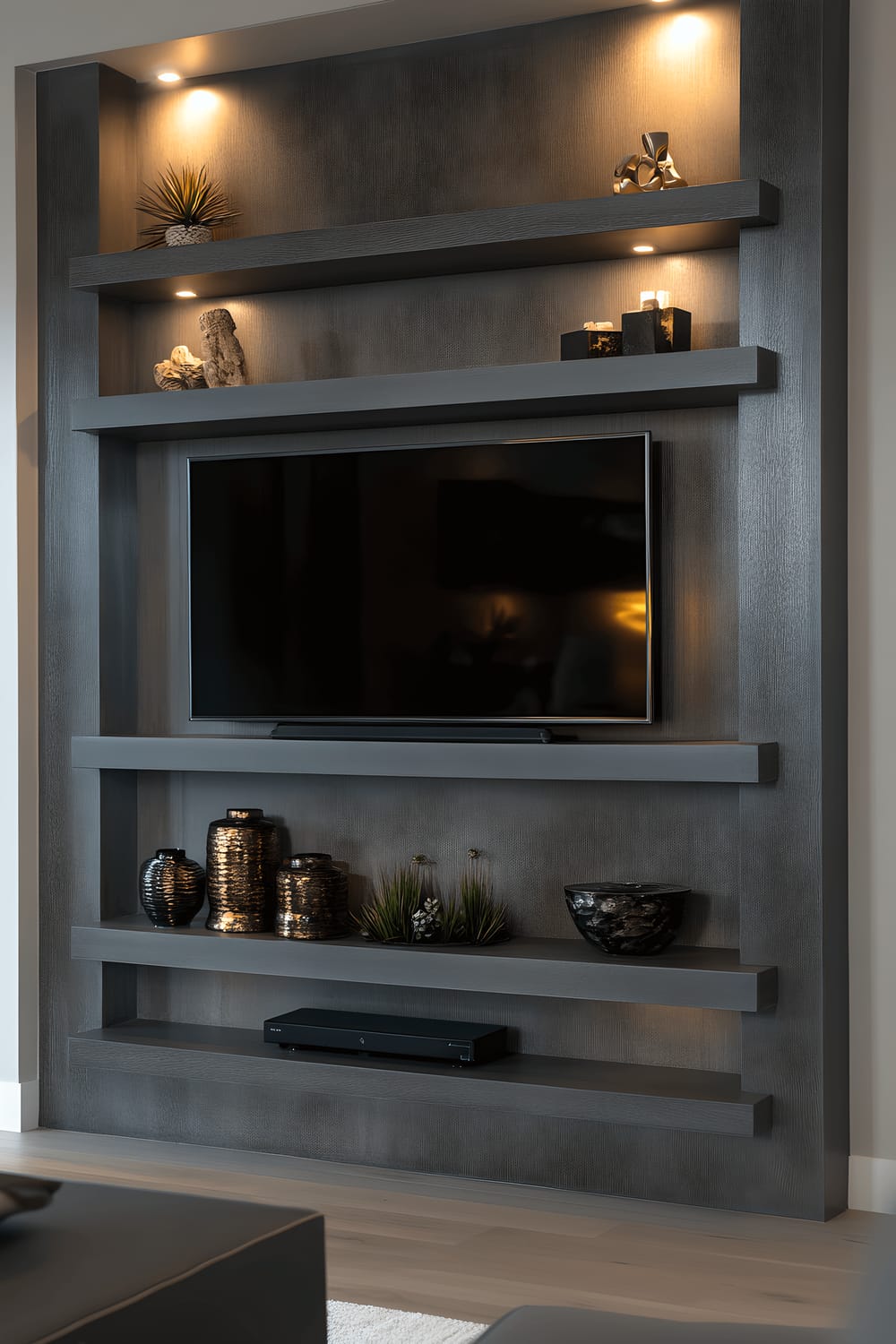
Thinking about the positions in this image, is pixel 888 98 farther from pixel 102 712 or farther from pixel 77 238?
pixel 102 712

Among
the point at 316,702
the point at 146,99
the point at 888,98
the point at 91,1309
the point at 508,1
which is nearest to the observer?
the point at 91,1309

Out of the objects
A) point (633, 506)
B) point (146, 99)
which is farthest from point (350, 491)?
point (146, 99)

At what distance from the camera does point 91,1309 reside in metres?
1.69

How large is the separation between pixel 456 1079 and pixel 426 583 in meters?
1.24

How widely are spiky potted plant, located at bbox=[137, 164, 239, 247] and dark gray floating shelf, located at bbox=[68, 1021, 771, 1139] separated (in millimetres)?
2151

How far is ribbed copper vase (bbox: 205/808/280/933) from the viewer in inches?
→ 157

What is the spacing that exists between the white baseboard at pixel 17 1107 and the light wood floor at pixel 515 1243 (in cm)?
21

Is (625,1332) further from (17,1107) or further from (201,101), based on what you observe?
(201,101)

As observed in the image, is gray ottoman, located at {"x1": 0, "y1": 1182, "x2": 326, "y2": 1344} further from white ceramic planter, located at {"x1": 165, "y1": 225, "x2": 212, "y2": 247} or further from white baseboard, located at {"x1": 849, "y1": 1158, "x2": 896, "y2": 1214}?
white ceramic planter, located at {"x1": 165, "y1": 225, "x2": 212, "y2": 247}

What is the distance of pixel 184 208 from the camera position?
13.5ft

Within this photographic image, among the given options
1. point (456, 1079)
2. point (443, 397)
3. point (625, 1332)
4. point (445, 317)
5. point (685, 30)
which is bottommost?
point (456, 1079)

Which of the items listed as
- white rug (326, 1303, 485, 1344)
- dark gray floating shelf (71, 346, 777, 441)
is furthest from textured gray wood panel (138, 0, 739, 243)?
white rug (326, 1303, 485, 1344)

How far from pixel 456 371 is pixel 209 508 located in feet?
2.87

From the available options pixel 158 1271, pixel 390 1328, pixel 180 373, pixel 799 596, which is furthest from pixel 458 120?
pixel 158 1271
